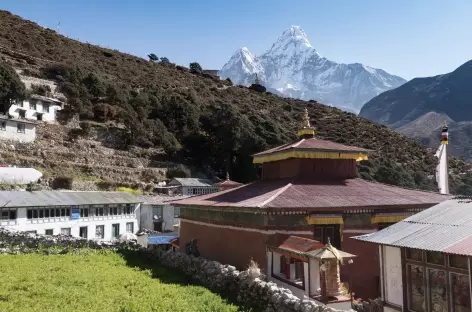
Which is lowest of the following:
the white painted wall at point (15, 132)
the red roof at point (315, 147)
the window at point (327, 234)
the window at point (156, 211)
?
the window at point (156, 211)

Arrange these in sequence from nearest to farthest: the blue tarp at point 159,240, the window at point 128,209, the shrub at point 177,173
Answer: the blue tarp at point 159,240 → the window at point 128,209 → the shrub at point 177,173

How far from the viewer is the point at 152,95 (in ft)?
238

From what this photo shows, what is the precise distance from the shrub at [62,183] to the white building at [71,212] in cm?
428

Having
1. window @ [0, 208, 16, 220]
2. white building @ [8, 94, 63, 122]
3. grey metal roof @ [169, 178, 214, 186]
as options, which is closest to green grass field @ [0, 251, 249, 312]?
window @ [0, 208, 16, 220]

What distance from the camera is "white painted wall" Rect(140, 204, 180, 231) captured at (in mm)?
45625

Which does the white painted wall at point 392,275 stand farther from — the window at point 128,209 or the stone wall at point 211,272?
the window at point 128,209

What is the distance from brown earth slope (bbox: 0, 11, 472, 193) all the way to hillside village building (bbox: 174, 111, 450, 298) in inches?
1288

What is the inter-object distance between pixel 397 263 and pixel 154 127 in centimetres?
5467

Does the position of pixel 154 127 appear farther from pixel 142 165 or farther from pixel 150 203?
pixel 150 203

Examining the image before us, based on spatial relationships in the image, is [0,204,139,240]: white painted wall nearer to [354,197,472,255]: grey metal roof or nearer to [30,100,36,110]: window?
[30,100,36,110]: window

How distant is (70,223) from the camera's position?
38.2m

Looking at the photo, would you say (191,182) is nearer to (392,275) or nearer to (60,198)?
(60,198)

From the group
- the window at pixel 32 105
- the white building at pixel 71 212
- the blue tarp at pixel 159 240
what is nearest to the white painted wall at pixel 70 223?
the white building at pixel 71 212

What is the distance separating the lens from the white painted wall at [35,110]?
175 feet
